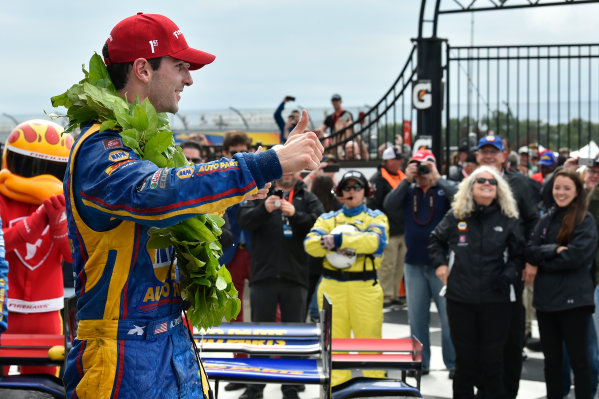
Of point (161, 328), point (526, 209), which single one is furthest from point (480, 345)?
point (161, 328)

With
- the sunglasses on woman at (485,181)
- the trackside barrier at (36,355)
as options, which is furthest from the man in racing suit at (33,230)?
the sunglasses on woman at (485,181)

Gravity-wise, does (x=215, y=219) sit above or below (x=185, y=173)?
below

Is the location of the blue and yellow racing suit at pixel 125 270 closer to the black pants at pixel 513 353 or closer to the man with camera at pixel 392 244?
the black pants at pixel 513 353

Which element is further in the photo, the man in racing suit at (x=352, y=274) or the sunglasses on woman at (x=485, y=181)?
the man in racing suit at (x=352, y=274)

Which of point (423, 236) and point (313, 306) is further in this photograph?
point (313, 306)

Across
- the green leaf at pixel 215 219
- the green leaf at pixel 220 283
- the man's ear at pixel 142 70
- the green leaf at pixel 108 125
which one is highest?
the man's ear at pixel 142 70

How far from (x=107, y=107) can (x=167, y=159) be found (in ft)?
0.82

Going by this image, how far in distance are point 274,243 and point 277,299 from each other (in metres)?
0.50

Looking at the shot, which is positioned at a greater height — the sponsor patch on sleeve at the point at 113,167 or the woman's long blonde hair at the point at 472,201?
the sponsor patch on sleeve at the point at 113,167

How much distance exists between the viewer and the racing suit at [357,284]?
597cm

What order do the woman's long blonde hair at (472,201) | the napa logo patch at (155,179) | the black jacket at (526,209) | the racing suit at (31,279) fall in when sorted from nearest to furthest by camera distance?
the napa logo patch at (155,179) → the racing suit at (31,279) → the woman's long blonde hair at (472,201) → the black jacket at (526,209)

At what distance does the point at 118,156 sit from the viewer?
2.15 m

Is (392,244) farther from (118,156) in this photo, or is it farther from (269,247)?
(118,156)

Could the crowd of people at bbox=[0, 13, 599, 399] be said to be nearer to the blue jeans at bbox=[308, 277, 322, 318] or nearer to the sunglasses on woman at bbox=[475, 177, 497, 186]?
the sunglasses on woman at bbox=[475, 177, 497, 186]
